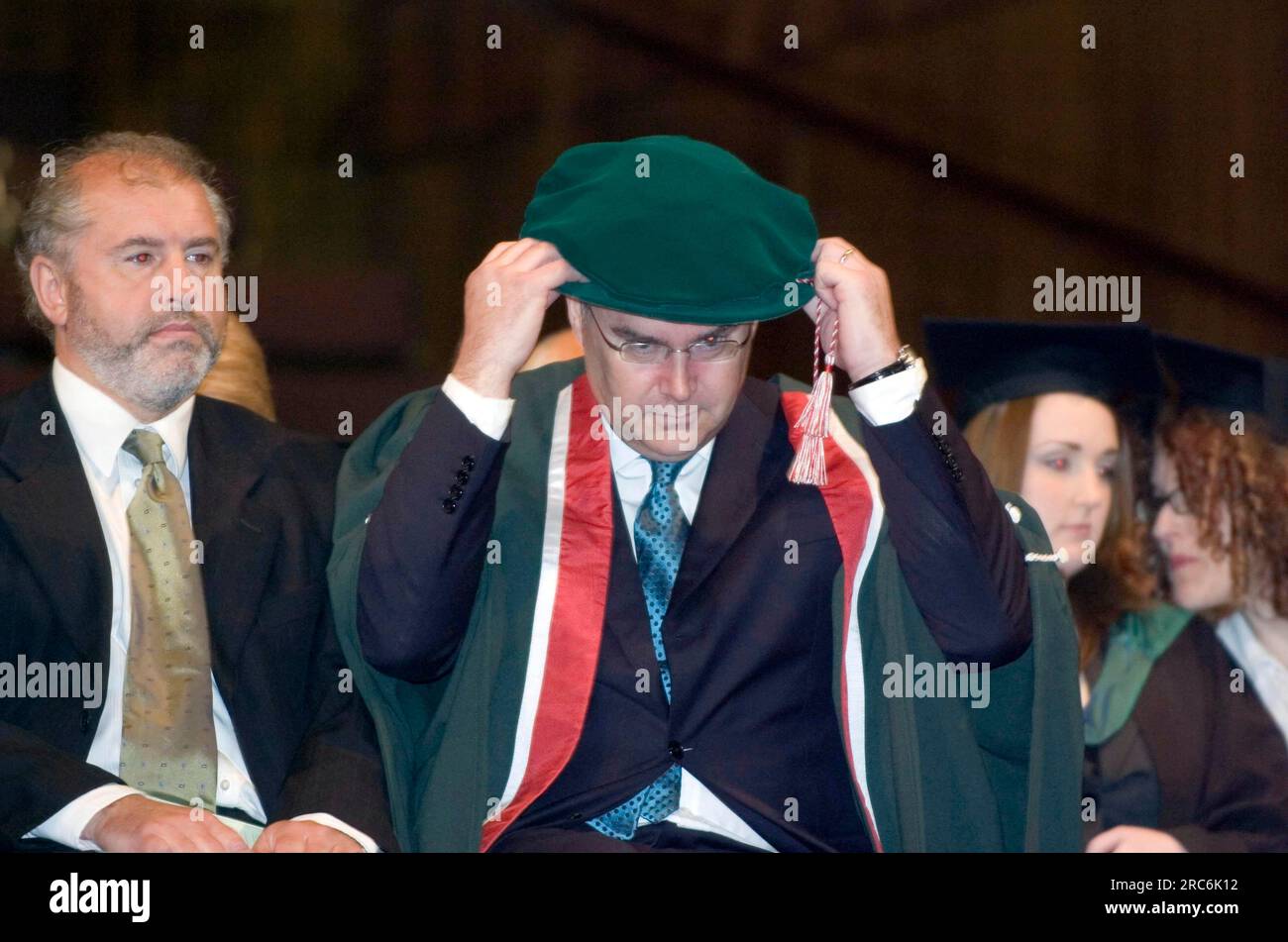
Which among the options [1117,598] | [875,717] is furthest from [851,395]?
[1117,598]

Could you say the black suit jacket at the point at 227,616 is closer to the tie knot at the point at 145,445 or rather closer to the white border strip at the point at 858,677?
the tie knot at the point at 145,445

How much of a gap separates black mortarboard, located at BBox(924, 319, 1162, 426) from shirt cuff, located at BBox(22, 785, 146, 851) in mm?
2303

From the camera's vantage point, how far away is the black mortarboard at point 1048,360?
152 inches

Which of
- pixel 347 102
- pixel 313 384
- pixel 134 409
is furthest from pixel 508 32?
pixel 134 409

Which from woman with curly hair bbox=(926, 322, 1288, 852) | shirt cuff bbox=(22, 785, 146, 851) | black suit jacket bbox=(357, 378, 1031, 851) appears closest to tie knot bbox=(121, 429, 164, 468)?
black suit jacket bbox=(357, 378, 1031, 851)

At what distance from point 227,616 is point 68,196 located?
0.90 metres

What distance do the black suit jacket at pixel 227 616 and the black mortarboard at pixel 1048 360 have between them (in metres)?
1.75

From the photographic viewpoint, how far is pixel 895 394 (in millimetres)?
2594

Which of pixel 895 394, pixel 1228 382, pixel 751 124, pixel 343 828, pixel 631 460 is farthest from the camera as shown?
pixel 751 124

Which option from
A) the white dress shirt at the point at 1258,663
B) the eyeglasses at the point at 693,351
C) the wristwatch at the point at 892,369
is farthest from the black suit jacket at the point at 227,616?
the white dress shirt at the point at 1258,663

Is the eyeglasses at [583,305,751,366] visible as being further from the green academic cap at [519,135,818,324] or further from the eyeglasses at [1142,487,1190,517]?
the eyeglasses at [1142,487,1190,517]

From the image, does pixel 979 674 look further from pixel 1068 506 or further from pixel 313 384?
pixel 313 384

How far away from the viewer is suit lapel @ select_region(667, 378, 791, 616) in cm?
270

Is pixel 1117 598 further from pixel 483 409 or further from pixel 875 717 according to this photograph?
pixel 483 409
